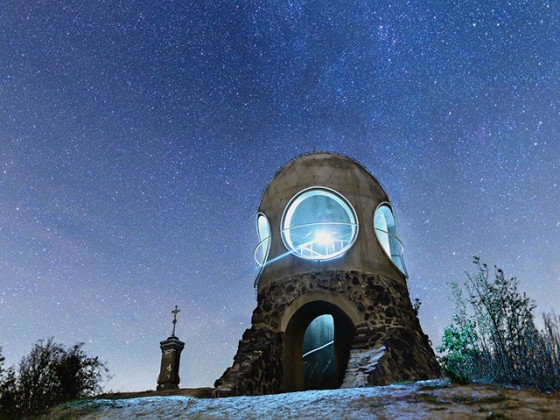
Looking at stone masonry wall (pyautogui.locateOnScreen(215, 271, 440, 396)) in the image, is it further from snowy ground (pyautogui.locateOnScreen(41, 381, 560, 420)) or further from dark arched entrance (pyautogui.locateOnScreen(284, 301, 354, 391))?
snowy ground (pyautogui.locateOnScreen(41, 381, 560, 420))

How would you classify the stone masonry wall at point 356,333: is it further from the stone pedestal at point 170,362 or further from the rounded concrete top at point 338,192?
the stone pedestal at point 170,362

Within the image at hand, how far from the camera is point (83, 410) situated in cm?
770

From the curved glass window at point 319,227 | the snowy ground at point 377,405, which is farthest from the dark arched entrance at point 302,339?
the snowy ground at point 377,405

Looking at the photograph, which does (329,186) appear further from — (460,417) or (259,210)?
(460,417)

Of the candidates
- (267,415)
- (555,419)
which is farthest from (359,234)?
(555,419)

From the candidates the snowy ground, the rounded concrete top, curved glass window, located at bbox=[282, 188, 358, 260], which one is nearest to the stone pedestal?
the rounded concrete top

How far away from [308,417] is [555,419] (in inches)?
98.1

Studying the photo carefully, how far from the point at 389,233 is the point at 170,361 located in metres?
7.98

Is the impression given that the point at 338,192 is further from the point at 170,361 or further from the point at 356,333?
the point at 170,361

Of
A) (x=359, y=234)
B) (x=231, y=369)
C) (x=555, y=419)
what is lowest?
(x=555, y=419)

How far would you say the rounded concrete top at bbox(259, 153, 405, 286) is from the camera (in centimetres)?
1216

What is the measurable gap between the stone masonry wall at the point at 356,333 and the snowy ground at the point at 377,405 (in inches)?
99.3

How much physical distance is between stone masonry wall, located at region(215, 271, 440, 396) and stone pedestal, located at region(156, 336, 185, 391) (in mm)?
3514

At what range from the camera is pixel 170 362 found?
542 inches
